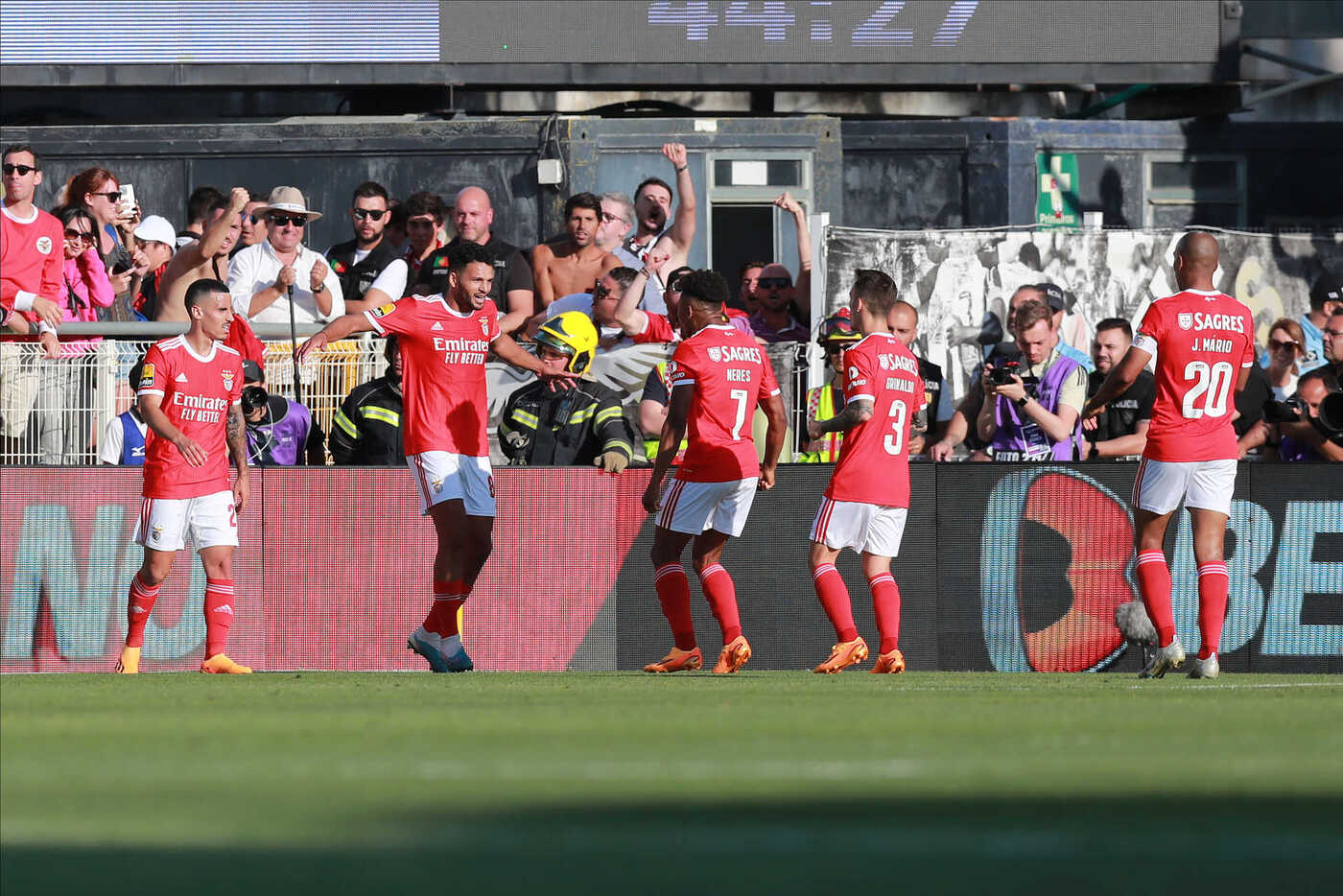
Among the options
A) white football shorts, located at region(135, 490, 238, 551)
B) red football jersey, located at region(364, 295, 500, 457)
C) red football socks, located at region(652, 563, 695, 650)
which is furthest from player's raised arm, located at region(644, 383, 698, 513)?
white football shorts, located at region(135, 490, 238, 551)

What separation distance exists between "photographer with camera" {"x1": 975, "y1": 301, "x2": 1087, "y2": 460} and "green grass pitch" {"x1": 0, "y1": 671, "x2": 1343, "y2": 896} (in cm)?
513

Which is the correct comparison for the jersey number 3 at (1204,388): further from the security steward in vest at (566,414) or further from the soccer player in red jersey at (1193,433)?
the security steward in vest at (566,414)

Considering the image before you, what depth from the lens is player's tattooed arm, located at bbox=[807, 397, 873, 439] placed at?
10.4 m

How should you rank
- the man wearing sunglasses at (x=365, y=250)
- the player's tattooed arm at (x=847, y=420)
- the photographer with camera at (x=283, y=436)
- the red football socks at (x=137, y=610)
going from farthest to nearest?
the man wearing sunglasses at (x=365, y=250) < the photographer with camera at (x=283, y=436) < the red football socks at (x=137, y=610) < the player's tattooed arm at (x=847, y=420)

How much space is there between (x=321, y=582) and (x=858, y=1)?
28.8ft

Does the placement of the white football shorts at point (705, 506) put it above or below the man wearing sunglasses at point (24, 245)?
below

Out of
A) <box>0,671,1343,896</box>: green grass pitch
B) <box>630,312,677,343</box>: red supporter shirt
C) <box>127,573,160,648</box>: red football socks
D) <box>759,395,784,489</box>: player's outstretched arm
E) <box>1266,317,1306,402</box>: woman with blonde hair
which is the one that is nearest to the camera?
<box>0,671,1343,896</box>: green grass pitch

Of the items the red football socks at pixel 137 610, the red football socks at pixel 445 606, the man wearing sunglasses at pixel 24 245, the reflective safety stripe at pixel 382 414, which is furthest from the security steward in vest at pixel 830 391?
the man wearing sunglasses at pixel 24 245

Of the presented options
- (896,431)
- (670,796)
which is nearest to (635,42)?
(896,431)

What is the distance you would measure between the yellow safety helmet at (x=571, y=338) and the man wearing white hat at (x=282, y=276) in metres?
2.38

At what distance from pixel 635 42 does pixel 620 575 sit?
24.8 feet

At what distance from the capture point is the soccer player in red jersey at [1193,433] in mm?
9859

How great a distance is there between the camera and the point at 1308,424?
13.2 m

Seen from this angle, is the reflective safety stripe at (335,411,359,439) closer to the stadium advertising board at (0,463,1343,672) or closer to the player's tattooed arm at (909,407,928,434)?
the stadium advertising board at (0,463,1343,672)
